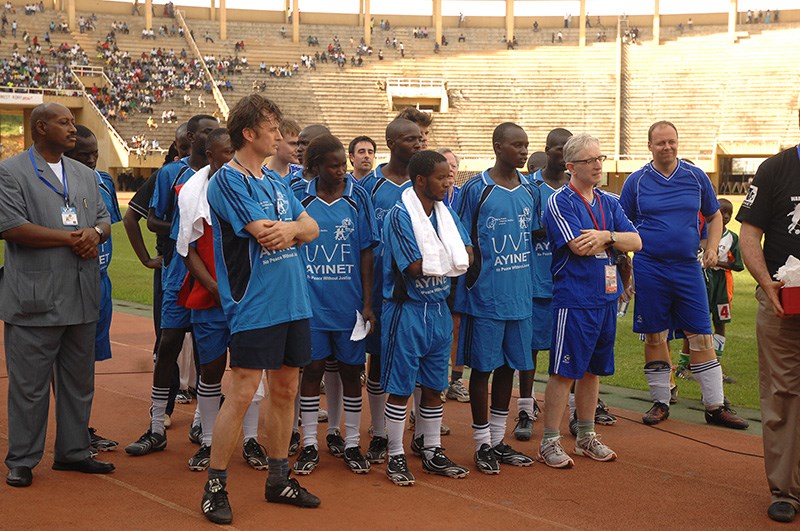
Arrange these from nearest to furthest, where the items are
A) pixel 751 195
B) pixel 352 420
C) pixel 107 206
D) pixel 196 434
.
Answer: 1. pixel 751 195
2. pixel 352 420
3. pixel 196 434
4. pixel 107 206

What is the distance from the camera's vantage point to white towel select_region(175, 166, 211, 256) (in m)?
5.50

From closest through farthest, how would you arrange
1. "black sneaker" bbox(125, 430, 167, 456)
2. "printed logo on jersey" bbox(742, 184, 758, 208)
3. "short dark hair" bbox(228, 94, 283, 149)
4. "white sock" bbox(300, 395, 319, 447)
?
1. "short dark hair" bbox(228, 94, 283, 149)
2. "printed logo on jersey" bbox(742, 184, 758, 208)
3. "white sock" bbox(300, 395, 319, 447)
4. "black sneaker" bbox(125, 430, 167, 456)

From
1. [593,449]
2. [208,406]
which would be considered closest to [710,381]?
[593,449]

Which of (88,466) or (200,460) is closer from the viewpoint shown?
(88,466)

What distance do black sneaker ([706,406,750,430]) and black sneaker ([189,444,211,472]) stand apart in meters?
3.82

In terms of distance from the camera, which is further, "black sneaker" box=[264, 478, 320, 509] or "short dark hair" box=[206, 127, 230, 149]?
"short dark hair" box=[206, 127, 230, 149]

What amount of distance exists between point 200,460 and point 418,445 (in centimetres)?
139

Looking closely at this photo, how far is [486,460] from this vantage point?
5.82 m

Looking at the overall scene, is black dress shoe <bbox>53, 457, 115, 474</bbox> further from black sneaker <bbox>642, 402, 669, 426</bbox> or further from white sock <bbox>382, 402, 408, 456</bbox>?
black sneaker <bbox>642, 402, 669, 426</bbox>

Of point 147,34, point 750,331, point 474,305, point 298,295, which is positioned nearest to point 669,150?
point 474,305

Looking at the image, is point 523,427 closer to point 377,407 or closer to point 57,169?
point 377,407

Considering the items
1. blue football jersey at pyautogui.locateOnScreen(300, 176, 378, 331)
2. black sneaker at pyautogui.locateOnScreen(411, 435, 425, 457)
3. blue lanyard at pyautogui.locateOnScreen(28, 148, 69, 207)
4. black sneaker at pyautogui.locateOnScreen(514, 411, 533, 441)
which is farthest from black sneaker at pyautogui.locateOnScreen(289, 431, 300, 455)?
blue lanyard at pyautogui.locateOnScreen(28, 148, 69, 207)

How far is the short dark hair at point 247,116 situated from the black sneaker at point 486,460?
243 centimetres

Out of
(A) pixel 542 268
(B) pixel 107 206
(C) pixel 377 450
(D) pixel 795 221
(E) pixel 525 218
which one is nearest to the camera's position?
(D) pixel 795 221
